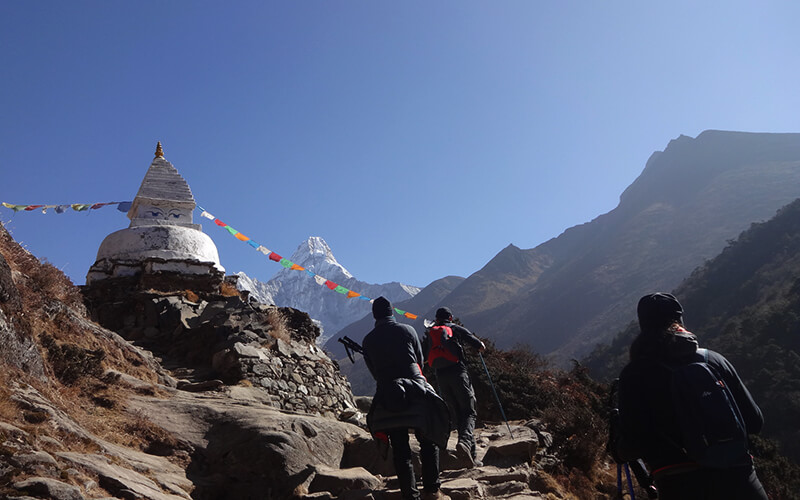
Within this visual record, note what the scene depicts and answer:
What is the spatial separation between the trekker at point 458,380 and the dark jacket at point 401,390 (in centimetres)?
103

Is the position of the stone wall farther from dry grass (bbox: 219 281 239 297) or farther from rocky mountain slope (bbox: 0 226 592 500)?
dry grass (bbox: 219 281 239 297)

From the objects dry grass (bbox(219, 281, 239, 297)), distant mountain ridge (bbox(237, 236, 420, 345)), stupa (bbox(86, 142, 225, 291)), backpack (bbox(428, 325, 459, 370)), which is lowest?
backpack (bbox(428, 325, 459, 370))

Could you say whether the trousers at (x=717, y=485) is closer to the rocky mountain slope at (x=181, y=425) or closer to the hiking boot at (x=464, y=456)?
Answer: the rocky mountain slope at (x=181, y=425)

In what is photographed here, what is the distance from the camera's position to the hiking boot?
6609mm

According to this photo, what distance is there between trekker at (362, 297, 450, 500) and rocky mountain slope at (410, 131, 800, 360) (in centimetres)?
5977

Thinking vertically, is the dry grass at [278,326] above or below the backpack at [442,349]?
above

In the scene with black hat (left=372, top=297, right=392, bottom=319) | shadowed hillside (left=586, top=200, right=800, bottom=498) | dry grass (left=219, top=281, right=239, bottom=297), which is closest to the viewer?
black hat (left=372, top=297, right=392, bottom=319)

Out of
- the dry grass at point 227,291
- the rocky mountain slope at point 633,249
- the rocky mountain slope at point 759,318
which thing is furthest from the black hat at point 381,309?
the rocky mountain slope at point 633,249

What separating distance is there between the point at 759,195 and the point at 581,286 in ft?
110

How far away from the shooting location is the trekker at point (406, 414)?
4.77 m

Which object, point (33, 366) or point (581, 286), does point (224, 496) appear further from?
point (581, 286)

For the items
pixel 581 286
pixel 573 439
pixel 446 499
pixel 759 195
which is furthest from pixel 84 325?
pixel 759 195

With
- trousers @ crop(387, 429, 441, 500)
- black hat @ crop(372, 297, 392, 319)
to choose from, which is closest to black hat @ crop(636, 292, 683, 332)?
trousers @ crop(387, 429, 441, 500)

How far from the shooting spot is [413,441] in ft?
23.3
